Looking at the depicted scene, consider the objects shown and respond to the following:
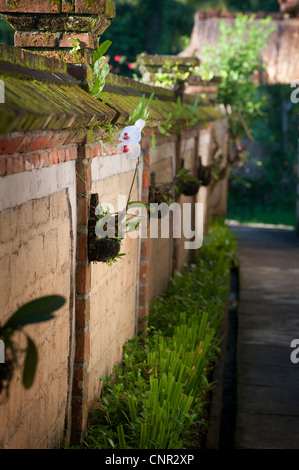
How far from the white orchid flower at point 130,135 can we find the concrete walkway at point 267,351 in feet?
7.90

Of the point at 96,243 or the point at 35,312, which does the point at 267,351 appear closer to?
the point at 96,243

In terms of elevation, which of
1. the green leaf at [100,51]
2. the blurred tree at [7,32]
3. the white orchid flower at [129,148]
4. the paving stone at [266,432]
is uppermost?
the blurred tree at [7,32]

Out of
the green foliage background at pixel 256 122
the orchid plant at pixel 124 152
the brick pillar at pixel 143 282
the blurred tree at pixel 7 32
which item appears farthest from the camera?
the green foliage background at pixel 256 122

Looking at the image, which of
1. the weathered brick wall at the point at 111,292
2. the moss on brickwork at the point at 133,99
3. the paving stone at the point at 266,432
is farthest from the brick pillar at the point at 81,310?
the paving stone at the point at 266,432

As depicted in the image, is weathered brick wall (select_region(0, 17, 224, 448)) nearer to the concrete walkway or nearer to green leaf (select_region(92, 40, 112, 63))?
green leaf (select_region(92, 40, 112, 63))

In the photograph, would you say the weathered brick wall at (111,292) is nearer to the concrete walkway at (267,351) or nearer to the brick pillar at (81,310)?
the brick pillar at (81,310)

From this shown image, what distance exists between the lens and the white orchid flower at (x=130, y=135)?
4.26 meters

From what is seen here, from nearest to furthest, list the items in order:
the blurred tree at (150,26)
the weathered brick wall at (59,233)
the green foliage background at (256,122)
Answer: the weathered brick wall at (59,233), the blurred tree at (150,26), the green foliage background at (256,122)

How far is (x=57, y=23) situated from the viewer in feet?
13.6

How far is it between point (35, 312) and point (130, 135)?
2.20 m

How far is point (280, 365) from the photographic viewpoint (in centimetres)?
681

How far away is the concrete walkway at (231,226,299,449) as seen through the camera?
17.4 feet

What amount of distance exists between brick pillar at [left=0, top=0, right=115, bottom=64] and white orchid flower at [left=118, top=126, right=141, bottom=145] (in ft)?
1.57
